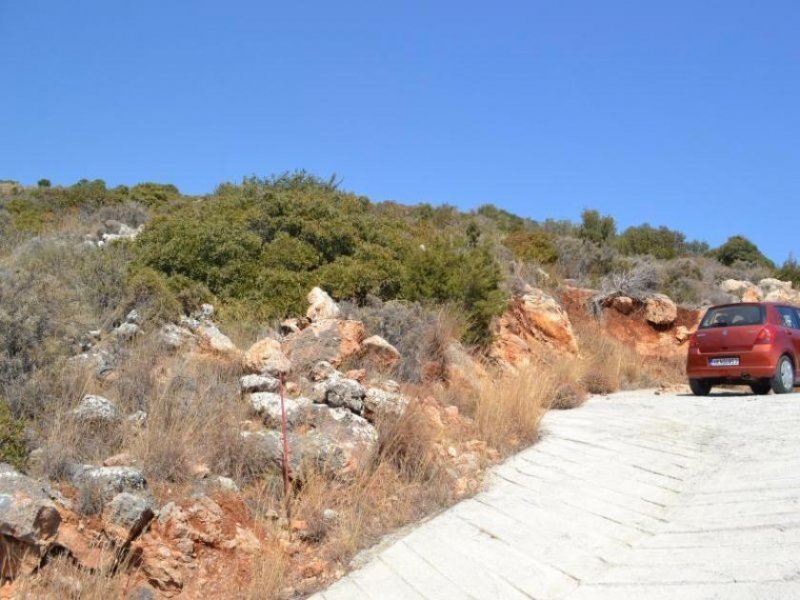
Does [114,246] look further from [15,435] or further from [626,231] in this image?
[626,231]

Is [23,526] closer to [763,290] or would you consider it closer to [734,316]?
[734,316]

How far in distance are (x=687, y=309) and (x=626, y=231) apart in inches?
584

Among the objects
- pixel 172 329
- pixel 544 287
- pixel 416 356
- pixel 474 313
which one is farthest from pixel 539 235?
pixel 172 329

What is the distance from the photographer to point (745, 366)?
511 inches

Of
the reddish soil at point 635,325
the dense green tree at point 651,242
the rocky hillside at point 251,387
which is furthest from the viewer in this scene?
the dense green tree at point 651,242

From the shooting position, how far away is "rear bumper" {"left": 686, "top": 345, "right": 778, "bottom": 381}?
12.8 metres

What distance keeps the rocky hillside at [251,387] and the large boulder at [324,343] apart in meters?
0.04

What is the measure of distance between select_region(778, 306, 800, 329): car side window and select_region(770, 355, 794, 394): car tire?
74 centimetres

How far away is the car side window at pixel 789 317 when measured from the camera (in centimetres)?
1359

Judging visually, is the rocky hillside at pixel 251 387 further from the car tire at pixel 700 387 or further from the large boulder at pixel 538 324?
the car tire at pixel 700 387

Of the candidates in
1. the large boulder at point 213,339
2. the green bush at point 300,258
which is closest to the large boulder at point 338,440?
the large boulder at point 213,339

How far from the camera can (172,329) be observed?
9586 millimetres

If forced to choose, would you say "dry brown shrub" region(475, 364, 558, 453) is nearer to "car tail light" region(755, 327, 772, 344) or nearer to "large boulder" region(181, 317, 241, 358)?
"large boulder" region(181, 317, 241, 358)

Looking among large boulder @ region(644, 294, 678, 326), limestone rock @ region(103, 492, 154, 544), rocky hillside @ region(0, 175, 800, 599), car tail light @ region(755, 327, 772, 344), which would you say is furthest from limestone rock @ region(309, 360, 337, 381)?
large boulder @ region(644, 294, 678, 326)
